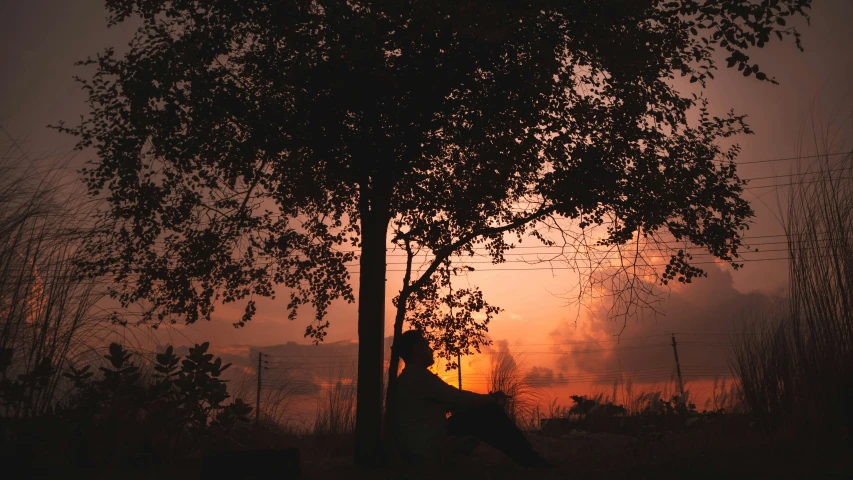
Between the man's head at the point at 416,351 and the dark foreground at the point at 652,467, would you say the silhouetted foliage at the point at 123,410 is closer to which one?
the dark foreground at the point at 652,467

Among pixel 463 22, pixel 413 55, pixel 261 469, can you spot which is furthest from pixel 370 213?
pixel 261 469

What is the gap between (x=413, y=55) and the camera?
27.4 ft

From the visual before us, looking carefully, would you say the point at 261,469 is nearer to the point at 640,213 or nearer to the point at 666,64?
the point at 640,213

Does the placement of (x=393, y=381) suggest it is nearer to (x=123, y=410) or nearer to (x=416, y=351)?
(x=416, y=351)

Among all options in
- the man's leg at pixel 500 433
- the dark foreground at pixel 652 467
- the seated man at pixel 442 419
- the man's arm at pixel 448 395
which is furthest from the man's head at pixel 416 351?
the dark foreground at pixel 652 467

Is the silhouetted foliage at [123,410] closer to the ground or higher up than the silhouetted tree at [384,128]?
closer to the ground

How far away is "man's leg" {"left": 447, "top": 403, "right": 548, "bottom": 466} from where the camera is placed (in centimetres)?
639

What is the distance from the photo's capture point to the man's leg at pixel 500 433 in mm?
6387

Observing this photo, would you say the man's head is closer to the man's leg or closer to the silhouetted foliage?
the man's leg

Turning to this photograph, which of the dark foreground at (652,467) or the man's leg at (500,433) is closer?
the dark foreground at (652,467)

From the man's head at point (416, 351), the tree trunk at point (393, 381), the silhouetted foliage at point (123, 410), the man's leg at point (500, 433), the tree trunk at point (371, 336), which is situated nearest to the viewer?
the silhouetted foliage at point (123, 410)

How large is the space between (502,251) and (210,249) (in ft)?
16.7

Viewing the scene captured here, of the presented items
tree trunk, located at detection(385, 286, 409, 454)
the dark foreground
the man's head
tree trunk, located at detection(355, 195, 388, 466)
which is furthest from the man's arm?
tree trunk, located at detection(355, 195, 388, 466)

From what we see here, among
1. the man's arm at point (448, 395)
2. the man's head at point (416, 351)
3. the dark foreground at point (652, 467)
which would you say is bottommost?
the dark foreground at point (652, 467)
